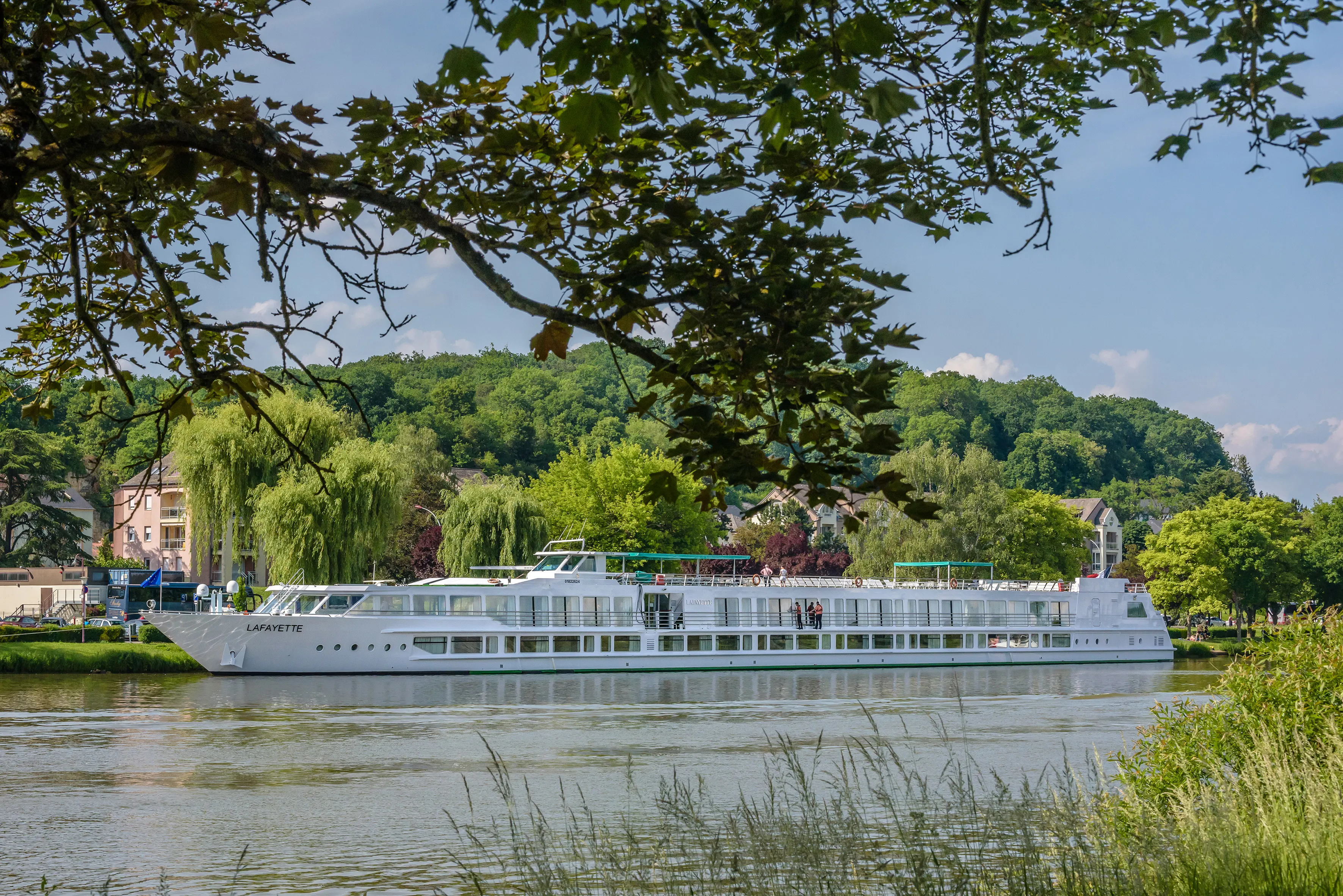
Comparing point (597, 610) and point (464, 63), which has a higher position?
point (464, 63)

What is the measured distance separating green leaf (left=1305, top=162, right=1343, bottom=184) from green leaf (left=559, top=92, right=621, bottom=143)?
8.66 feet

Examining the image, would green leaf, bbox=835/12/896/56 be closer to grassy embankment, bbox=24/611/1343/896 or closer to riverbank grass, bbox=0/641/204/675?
grassy embankment, bbox=24/611/1343/896

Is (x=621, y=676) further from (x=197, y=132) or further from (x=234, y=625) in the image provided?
(x=197, y=132)

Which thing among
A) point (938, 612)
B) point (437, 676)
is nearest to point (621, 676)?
point (437, 676)

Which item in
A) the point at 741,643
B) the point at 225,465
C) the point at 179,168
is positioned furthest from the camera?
the point at 741,643

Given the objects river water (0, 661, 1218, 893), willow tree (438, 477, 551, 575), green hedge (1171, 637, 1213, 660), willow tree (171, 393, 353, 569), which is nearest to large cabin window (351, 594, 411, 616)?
river water (0, 661, 1218, 893)

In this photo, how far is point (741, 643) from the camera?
4606 centimetres

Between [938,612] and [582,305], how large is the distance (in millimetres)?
47487

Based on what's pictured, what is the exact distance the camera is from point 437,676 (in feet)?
130

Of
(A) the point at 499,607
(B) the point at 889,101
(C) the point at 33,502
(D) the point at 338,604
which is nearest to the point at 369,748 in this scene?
(D) the point at 338,604

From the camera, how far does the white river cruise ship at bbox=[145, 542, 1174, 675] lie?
38375 mm

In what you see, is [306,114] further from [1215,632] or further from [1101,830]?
[1215,632]

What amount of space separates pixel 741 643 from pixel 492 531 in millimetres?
11979

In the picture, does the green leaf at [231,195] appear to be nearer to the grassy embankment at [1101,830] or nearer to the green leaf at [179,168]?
the green leaf at [179,168]
